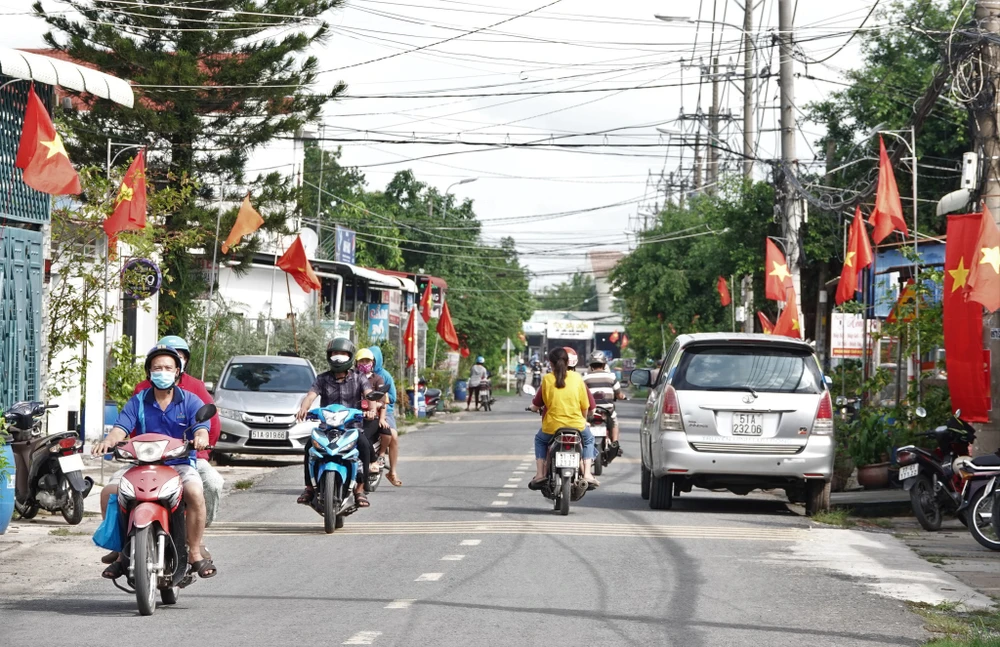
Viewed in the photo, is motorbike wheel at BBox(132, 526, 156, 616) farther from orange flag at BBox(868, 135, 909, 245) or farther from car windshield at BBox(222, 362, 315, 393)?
orange flag at BBox(868, 135, 909, 245)

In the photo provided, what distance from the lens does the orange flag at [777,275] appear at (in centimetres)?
3059

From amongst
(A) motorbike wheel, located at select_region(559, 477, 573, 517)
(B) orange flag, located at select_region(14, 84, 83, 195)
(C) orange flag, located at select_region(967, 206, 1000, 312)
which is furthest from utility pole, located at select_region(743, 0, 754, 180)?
(B) orange flag, located at select_region(14, 84, 83, 195)

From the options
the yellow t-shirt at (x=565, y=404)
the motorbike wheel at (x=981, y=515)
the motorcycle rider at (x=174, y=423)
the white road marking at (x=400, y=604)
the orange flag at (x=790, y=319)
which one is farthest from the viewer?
the orange flag at (x=790, y=319)

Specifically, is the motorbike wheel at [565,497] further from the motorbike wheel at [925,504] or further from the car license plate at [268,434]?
the car license plate at [268,434]

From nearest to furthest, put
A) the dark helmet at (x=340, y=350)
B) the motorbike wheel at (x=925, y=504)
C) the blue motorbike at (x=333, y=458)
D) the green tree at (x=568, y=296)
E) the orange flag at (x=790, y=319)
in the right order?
1. the blue motorbike at (x=333, y=458)
2. the dark helmet at (x=340, y=350)
3. the motorbike wheel at (x=925, y=504)
4. the orange flag at (x=790, y=319)
5. the green tree at (x=568, y=296)

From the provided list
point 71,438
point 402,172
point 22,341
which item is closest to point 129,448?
point 71,438

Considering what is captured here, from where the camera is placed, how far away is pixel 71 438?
14.3 meters

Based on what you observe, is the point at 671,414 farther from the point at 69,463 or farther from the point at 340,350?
the point at 69,463

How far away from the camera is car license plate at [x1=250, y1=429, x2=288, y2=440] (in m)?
22.6

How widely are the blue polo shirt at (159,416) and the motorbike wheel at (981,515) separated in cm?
731

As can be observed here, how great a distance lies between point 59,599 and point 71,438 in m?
4.97

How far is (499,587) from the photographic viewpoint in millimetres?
9891

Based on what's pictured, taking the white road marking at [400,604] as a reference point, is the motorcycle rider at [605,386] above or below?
above

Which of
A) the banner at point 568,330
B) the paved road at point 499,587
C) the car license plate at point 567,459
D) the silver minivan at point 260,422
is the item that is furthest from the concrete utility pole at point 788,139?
the banner at point 568,330
